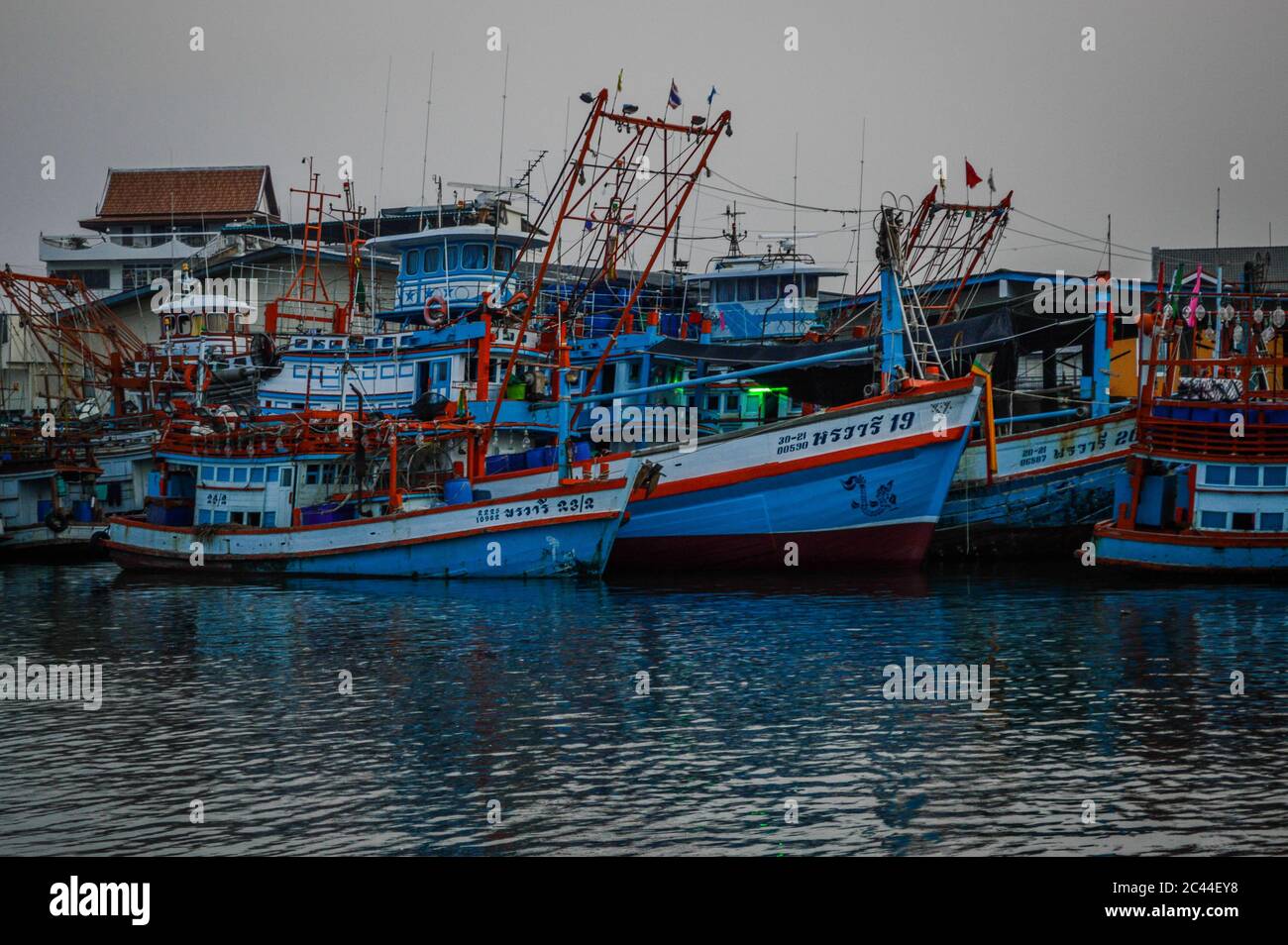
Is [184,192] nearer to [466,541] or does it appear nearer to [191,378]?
[191,378]

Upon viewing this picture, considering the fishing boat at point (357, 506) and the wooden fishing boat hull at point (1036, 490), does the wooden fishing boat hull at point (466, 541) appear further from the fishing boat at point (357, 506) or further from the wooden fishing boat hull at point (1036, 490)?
the wooden fishing boat hull at point (1036, 490)

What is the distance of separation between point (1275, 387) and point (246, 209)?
56.2 meters

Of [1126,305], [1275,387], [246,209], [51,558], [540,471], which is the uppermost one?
[246,209]

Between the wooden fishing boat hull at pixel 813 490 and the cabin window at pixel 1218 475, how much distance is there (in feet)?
16.8

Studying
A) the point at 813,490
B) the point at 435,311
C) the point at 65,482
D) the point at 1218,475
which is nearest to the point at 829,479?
the point at 813,490

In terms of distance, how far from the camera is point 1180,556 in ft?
96.2

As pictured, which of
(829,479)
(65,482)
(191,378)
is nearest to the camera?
(829,479)

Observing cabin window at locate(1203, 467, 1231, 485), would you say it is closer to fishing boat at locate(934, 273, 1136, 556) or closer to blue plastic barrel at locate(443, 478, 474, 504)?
fishing boat at locate(934, 273, 1136, 556)

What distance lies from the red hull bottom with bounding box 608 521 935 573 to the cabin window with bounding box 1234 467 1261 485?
21.5 ft

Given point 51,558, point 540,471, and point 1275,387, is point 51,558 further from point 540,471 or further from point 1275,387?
point 1275,387

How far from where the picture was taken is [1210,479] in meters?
29.5

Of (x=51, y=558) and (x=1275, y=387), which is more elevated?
(x=1275, y=387)

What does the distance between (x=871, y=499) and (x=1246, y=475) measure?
26.0 feet
